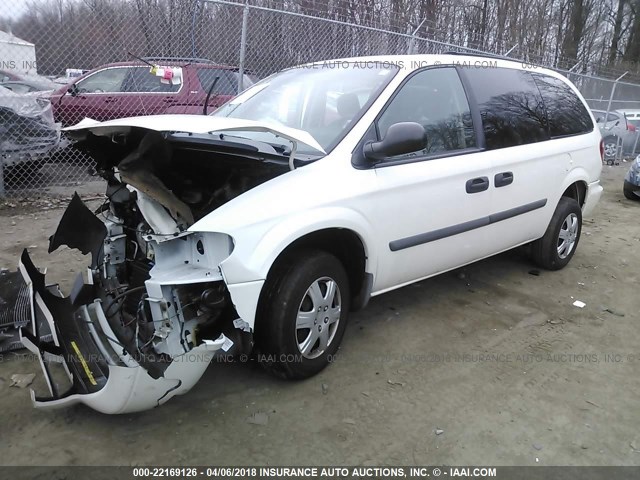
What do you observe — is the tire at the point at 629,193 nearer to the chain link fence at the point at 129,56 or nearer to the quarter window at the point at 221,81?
the chain link fence at the point at 129,56

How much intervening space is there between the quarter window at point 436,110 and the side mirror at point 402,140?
26 centimetres

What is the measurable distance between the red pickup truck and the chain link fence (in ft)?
0.05

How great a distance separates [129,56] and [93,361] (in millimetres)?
5405

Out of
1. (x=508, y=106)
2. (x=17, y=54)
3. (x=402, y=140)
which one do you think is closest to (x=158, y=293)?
(x=402, y=140)

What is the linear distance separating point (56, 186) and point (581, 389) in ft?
23.3

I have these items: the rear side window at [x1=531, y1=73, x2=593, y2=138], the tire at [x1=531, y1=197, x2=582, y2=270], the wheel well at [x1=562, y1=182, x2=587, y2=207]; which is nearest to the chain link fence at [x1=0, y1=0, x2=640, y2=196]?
the rear side window at [x1=531, y1=73, x2=593, y2=138]

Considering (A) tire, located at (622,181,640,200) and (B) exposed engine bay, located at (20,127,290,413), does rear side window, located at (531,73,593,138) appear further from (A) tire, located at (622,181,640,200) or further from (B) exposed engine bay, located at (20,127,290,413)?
(A) tire, located at (622,181,640,200)

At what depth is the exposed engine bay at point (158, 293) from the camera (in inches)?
91.6

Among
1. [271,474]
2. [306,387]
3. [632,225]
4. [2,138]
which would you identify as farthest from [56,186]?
[632,225]

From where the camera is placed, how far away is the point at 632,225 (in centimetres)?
693

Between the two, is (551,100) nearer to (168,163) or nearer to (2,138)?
(168,163)

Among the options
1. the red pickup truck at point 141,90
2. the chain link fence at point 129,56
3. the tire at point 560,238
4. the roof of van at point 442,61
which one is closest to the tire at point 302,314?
the roof of van at point 442,61

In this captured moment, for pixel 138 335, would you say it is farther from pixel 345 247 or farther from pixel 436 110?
pixel 436 110

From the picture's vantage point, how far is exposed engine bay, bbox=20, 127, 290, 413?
233cm
